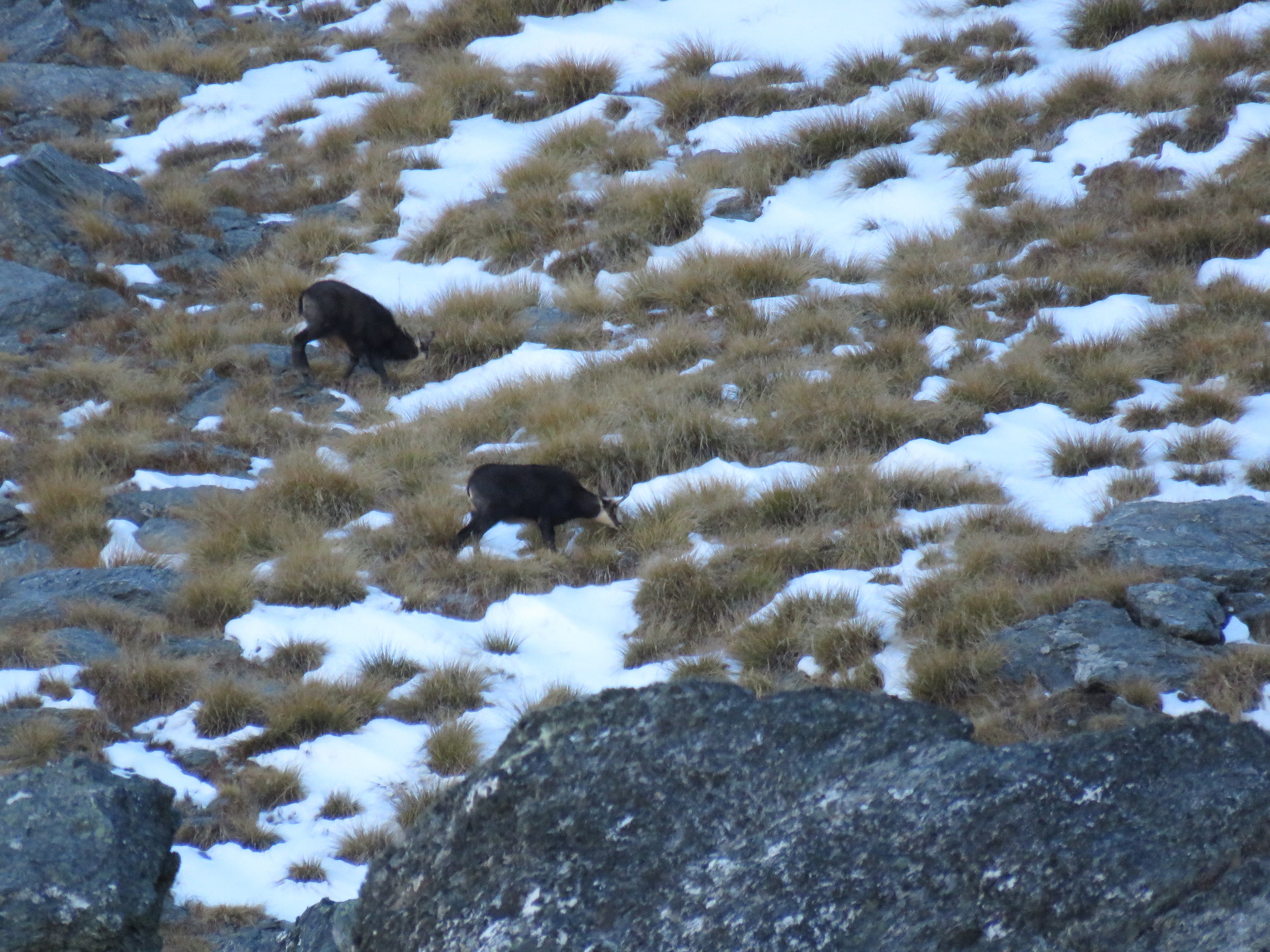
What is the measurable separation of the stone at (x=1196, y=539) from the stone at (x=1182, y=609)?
0.18m

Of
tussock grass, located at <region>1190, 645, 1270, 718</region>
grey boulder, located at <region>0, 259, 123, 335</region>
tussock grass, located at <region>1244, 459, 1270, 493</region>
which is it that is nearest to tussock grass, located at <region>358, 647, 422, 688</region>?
tussock grass, located at <region>1190, 645, 1270, 718</region>

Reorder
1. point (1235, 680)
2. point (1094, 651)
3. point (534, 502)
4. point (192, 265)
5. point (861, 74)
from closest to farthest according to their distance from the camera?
point (1235, 680) → point (1094, 651) → point (534, 502) → point (192, 265) → point (861, 74)

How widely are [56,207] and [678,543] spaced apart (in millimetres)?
9046

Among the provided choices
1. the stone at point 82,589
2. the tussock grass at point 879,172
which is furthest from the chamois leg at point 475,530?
the tussock grass at point 879,172

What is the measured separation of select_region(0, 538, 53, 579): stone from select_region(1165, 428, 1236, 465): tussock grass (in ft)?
23.7

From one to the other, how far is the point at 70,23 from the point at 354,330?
32.0 ft

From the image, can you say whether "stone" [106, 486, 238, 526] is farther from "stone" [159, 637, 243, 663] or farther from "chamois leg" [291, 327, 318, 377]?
"chamois leg" [291, 327, 318, 377]

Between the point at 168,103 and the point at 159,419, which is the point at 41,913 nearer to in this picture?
the point at 159,419

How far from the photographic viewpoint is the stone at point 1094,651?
216 inches

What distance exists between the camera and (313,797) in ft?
18.7

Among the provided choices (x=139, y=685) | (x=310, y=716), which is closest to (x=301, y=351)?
(x=139, y=685)

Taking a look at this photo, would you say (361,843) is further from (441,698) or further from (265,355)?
(265,355)

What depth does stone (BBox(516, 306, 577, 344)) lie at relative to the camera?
11359 millimetres

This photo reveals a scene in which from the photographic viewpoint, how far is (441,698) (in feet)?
21.0
